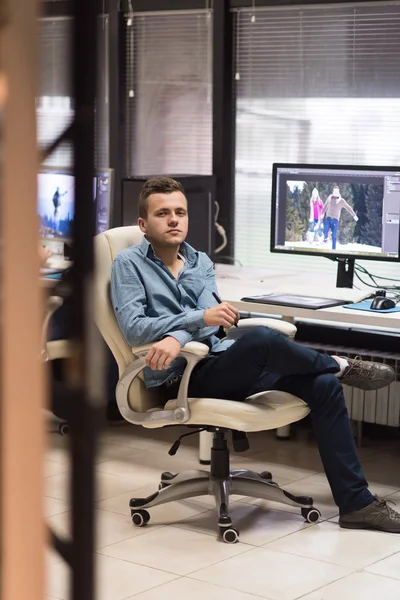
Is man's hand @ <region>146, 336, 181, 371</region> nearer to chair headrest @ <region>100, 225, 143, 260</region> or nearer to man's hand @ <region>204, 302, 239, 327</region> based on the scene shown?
man's hand @ <region>204, 302, 239, 327</region>

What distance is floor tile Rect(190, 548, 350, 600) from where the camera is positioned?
328cm

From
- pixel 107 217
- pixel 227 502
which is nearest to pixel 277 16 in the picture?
pixel 107 217

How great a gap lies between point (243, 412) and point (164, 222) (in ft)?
2.41

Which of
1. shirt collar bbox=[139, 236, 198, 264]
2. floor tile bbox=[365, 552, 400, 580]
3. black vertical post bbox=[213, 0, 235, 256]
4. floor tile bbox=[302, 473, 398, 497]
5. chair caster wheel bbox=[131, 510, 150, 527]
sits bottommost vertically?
floor tile bbox=[365, 552, 400, 580]

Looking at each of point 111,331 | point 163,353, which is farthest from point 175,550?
point 111,331

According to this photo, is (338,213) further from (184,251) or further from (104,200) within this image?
(104,200)

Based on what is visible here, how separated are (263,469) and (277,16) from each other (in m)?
2.22

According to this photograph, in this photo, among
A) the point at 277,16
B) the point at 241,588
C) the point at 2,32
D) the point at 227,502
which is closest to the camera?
the point at 2,32

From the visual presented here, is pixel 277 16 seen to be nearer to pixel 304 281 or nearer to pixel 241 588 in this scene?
pixel 304 281

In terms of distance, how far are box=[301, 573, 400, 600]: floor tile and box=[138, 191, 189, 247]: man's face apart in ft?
4.29

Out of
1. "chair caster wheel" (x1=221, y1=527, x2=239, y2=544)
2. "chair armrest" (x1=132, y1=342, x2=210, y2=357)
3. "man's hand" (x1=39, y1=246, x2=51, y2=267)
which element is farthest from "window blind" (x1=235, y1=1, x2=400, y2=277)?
"man's hand" (x1=39, y1=246, x2=51, y2=267)

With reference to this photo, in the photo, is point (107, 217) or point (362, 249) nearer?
point (362, 249)

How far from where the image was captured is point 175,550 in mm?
3607

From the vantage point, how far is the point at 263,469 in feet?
14.7
